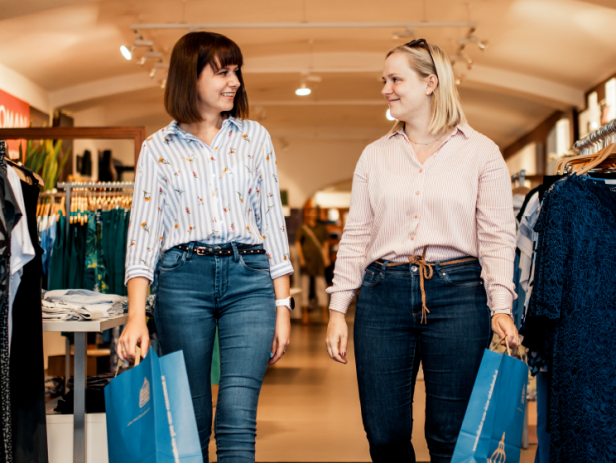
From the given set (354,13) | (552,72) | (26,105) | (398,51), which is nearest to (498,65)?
(552,72)

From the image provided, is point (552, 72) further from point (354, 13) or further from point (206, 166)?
point (206, 166)

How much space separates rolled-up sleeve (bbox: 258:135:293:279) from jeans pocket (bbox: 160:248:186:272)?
249 millimetres

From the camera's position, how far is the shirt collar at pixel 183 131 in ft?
5.76

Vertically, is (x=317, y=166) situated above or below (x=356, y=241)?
above

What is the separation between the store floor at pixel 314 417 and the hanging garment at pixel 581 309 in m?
1.49

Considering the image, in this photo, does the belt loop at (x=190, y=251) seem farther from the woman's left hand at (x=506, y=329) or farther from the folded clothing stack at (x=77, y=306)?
the folded clothing stack at (x=77, y=306)

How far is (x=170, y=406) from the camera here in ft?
4.95

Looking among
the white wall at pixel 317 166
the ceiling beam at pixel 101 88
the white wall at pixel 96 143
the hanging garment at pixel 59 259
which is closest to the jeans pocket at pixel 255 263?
the hanging garment at pixel 59 259

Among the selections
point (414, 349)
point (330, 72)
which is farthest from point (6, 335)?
point (330, 72)

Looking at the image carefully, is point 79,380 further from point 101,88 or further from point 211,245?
point 101,88

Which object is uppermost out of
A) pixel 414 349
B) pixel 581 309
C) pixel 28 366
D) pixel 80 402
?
pixel 581 309

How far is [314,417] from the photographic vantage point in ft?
13.5

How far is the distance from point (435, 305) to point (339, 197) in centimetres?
1204

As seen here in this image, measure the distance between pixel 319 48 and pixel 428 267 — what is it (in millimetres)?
6396
